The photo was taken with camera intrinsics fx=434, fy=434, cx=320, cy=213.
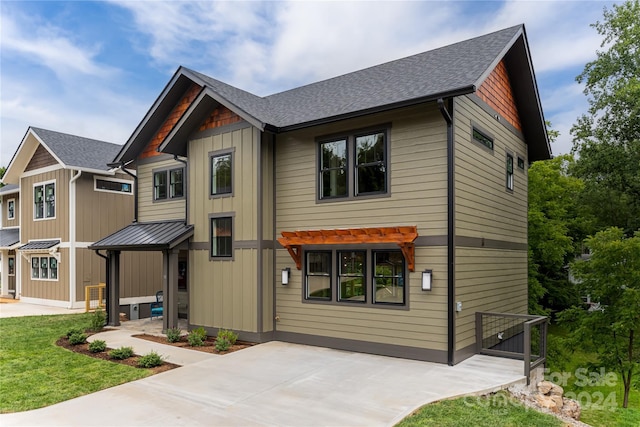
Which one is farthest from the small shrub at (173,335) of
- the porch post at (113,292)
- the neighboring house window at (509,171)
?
the neighboring house window at (509,171)

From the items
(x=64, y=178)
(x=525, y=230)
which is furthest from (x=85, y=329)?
(x=525, y=230)

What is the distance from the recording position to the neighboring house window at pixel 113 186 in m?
18.4

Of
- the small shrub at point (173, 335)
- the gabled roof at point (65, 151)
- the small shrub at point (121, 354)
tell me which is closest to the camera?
the small shrub at point (121, 354)

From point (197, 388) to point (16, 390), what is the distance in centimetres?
295

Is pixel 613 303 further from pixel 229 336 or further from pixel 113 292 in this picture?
pixel 113 292

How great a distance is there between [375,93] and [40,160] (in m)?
16.8

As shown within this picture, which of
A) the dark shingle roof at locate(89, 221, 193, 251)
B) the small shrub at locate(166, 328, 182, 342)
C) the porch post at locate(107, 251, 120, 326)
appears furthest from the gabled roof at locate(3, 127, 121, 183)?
the small shrub at locate(166, 328, 182, 342)

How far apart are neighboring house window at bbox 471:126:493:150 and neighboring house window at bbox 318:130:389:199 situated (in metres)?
2.03

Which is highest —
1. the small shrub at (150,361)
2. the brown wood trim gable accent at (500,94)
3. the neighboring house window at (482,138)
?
the brown wood trim gable accent at (500,94)

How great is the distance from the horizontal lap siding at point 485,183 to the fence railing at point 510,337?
6.20ft

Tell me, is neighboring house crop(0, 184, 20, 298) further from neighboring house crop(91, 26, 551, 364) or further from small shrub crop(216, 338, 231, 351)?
small shrub crop(216, 338, 231, 351)

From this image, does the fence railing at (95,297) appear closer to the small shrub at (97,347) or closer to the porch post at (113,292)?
the porch post at (113,292)

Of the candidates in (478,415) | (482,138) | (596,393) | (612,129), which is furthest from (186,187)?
(612,129)

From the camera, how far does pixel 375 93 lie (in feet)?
32.2
